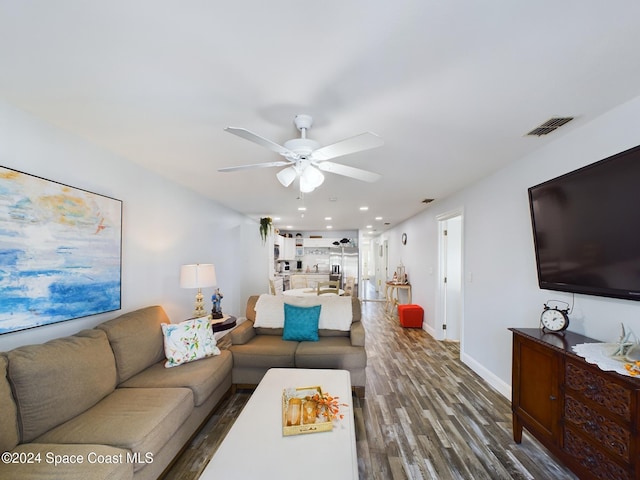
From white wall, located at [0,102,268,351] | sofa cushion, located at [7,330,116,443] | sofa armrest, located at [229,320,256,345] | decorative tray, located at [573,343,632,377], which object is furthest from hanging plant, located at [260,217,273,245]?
decorative tray, located at [573,343,632,377]

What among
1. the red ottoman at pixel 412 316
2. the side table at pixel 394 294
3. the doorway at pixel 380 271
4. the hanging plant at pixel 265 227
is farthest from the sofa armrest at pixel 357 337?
the doorway at pixel 380 271

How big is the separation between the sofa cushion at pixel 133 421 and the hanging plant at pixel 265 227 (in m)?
4.69

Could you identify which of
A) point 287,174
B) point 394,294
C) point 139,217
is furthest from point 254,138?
point 394,294

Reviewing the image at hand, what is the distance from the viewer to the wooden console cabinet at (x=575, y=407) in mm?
1352

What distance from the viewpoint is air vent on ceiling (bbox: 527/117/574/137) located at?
190cm

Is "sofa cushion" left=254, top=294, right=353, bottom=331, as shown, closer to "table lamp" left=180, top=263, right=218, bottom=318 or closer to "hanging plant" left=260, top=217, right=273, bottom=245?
"table lamp" left=180, top=263, right=218, bottom=318

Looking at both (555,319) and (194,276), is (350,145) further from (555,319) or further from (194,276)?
(194,276)

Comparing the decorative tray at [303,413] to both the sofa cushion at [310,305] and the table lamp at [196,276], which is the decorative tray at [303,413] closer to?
the sofa cushion at [310,305]

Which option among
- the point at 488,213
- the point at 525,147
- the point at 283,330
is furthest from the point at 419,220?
the point at 283,330

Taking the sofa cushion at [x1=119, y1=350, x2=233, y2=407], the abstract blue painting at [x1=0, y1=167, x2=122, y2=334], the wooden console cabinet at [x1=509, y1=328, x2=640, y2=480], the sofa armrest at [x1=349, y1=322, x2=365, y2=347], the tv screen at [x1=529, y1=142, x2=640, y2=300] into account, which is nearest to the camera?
the wooden console cabinet at [x1=509, y1=328, x2=640, y2=480]

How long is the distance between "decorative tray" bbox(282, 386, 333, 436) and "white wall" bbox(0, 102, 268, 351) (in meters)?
1.83

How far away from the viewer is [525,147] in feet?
7.83

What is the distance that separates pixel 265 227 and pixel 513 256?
5010mm

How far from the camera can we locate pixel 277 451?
4.76ft
